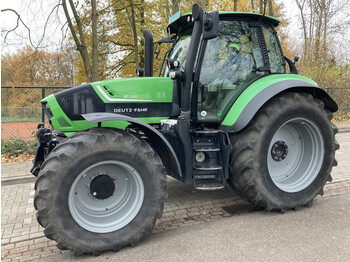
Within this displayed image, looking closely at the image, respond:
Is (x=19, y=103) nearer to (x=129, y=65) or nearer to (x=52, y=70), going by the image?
(x=129, y=65)

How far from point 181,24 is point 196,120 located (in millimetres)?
1461

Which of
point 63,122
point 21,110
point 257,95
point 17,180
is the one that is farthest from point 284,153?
point 21,110

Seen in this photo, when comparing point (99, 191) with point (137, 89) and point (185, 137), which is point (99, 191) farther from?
point (137, 89)

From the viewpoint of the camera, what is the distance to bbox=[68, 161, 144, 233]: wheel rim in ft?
9.71

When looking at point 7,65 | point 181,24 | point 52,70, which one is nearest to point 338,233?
point 181,24

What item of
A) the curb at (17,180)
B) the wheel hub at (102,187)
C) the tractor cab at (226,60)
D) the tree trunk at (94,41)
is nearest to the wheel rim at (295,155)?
the tractor cab at (226,60)

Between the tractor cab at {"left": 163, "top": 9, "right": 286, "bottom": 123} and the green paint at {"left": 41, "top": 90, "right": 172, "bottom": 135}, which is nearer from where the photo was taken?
the green paint at {"left": 41, "top": 90, "right": 172, "bottom": 135}

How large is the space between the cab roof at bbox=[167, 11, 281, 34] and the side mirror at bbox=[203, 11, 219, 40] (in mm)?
593

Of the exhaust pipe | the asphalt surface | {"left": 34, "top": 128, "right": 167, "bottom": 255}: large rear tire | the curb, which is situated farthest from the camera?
the curb

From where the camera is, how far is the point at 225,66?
3838 mm

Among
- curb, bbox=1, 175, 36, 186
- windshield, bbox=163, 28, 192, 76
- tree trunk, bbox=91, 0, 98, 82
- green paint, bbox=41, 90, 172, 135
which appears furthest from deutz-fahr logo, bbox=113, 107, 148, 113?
tree trunk, bbox=91, 0, 98, 82

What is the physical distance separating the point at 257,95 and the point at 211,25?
3.37 feet

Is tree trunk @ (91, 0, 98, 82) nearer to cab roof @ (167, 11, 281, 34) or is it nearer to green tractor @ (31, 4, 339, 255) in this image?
green tractor @ (31, 4, 339, 255)

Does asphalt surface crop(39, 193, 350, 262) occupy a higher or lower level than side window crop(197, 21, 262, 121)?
lower
